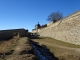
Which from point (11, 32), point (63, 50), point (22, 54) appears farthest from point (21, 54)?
point (11, 32)

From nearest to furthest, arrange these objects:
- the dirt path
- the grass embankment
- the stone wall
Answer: the dirt path < the grass embankment < the stone wall

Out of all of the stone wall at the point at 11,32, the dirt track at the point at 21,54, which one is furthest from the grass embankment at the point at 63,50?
the stone wall at the point at 11,32

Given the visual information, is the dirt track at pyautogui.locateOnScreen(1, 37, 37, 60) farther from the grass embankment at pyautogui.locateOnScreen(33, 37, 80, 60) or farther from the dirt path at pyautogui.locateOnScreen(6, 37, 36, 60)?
the grass embankment at pyautogui.locateOnScreen(33, 37, 80, 60)

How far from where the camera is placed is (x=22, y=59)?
9.34 metres

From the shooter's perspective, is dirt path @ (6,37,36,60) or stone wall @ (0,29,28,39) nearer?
dirt path @ (6,37,36,60)

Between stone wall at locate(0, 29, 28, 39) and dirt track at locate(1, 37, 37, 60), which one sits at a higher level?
stone wall at locate(0, 29, 28, 39)

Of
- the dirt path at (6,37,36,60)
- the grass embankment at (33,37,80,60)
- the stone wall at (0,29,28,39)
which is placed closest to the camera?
the dirt path at (6,37,36,60)

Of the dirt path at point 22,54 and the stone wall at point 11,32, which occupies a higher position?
the stone wall at point 11,32

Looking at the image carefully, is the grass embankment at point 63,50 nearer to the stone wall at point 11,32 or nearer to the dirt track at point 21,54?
the dirt track at point 21,54

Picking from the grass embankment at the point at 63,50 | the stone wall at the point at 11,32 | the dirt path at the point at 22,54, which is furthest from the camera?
the stone wall at the point at 11,32

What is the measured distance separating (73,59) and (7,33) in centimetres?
2823

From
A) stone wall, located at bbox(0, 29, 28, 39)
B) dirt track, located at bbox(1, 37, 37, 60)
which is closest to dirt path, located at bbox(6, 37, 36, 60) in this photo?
dirt track, located at bbox(1, 37, 37, 60)

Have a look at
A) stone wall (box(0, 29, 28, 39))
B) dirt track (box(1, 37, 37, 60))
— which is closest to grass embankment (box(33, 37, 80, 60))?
dirt track (box(1, 37, 37, 60))

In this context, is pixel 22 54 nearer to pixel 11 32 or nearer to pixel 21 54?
pixel 21 54
